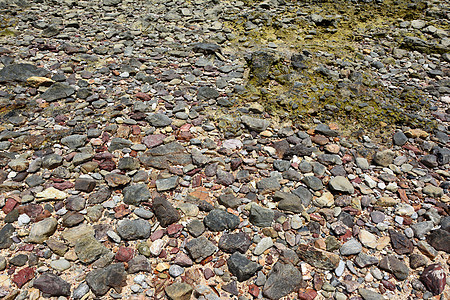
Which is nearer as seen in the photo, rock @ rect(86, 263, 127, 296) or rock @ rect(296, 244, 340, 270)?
rock @ rect(86, 263, 127, 296)

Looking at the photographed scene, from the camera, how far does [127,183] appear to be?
418 centimetres

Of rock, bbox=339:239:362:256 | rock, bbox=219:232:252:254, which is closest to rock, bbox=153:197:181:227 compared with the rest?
rock, bbox=219:232:252:254

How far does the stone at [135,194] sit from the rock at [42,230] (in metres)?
0.78

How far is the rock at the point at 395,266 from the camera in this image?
3.38m

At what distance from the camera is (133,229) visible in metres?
3.67

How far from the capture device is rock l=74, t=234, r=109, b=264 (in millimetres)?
3390

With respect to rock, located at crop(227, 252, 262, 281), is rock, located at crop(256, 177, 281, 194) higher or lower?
higher

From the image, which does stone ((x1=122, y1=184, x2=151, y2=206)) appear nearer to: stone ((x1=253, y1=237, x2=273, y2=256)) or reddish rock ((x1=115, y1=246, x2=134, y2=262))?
reddish rock ((x1=115, y1=246, x2=134, y2=262))

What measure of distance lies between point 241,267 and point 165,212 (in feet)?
3.46

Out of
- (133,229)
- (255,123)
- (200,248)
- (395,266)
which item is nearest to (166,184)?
(133,229)

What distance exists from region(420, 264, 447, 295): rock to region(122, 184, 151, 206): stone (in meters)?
3.01

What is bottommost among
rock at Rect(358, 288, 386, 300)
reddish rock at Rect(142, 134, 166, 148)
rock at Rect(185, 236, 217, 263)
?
rock at Rect(185, 236, 217, 263)

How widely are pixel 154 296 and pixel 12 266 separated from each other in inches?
55.6

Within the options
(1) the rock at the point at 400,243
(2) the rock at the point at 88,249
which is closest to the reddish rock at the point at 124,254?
(2) the rock at the point at 88,249
